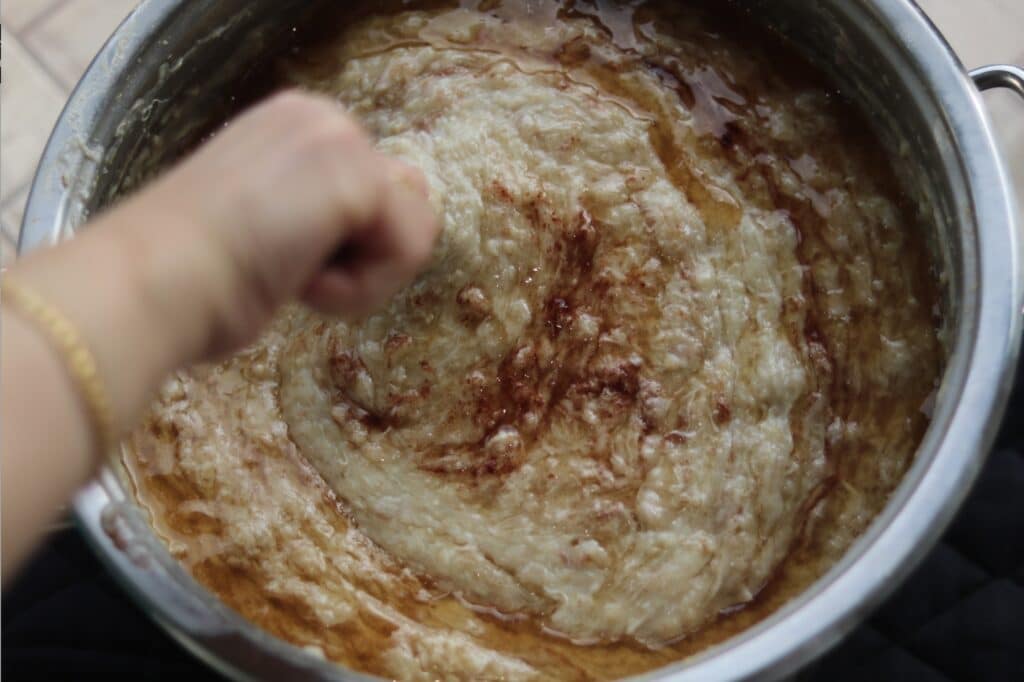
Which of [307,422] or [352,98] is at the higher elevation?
[352,98]

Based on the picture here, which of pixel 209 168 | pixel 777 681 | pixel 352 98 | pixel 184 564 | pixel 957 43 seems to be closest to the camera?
pixel 209 168

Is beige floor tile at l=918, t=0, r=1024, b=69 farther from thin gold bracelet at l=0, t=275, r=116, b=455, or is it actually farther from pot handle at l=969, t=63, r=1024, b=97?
thin gold bracelet at l=0, t=275, r=116, b=455

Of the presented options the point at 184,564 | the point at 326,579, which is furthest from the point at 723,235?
the point at 184,564

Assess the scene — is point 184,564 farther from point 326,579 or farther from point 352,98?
point 352,98

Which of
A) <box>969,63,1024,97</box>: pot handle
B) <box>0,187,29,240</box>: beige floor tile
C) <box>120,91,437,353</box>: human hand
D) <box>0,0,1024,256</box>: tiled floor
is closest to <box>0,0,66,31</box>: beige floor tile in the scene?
<box>0,0,1024,256</box>: tiled floor

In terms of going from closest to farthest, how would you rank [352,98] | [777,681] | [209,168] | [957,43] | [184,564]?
[209,168] → [777,681] → [184,564] → [352,98] → [957,43]

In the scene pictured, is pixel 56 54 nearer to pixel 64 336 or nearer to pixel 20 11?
pixel 20 11

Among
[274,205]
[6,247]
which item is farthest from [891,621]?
[6,247]
